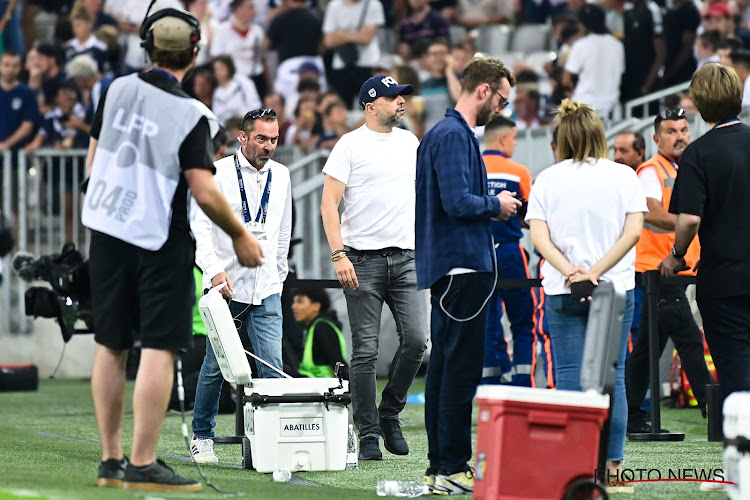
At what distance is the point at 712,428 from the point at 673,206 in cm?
108

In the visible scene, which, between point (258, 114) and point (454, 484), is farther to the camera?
point (258, 114)

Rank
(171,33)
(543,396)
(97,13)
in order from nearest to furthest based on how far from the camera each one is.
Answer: (543,396) < (171,33) < (97,13)

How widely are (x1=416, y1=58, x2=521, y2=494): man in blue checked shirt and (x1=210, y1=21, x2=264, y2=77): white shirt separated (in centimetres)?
1198

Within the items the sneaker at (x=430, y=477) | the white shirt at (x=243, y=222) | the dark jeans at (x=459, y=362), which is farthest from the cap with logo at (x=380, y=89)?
the sneaker at (x=430, y=477)

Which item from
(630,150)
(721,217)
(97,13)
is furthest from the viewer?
(97,13)

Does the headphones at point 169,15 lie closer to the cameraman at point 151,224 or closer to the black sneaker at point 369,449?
the cameraman at point 151,224

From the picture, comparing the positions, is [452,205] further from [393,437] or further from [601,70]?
[601,70]

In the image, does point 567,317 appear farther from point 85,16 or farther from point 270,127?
point 85,16

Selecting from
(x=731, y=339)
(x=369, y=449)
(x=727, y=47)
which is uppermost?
(x=727, y=47)

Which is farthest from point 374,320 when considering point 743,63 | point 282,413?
point 743,63

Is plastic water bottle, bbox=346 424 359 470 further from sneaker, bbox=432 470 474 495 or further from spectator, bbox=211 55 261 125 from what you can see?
spectator, bbox=211 55 261 125

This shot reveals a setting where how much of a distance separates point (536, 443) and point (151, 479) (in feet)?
5.42

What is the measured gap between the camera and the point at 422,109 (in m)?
16.3

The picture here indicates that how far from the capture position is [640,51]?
1591 centimetres
